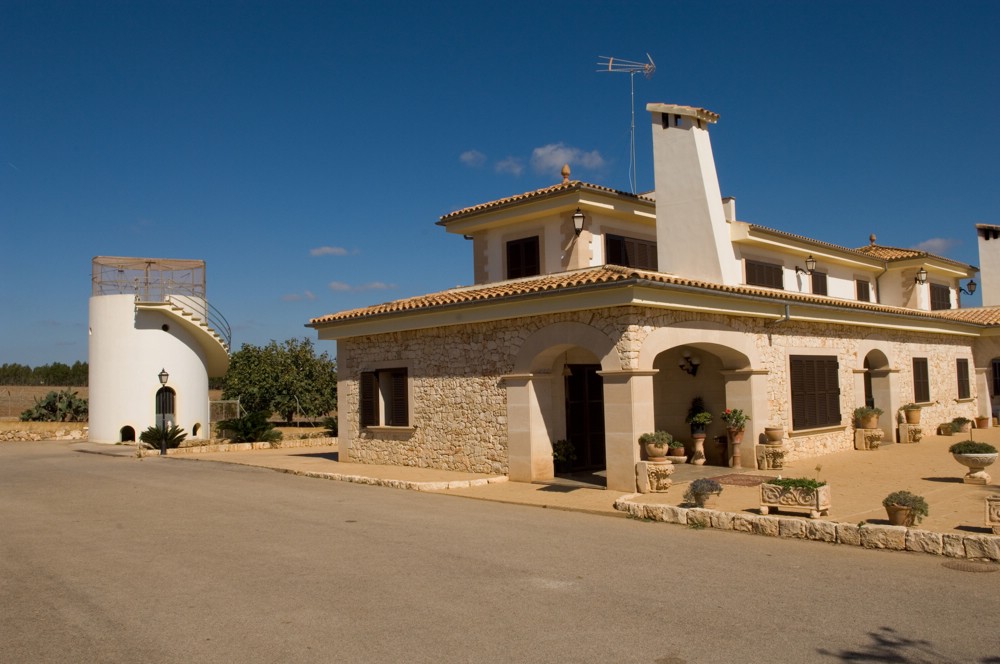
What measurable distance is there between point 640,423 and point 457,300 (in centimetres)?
486

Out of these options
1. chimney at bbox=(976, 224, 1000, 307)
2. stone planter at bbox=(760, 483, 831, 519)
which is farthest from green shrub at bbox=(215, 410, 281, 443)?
chimney at bbox=(976, 224, 1000, 307)

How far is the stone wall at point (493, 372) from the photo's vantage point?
14.7 metres

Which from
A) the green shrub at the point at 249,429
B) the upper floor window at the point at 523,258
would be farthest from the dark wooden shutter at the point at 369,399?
the green shrub at the point at 249,429

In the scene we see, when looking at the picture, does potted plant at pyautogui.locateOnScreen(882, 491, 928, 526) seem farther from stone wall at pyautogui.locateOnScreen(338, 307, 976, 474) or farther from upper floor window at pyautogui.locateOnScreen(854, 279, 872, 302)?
upper floor window at pyautogui.locateOnScreen(854, 279, 872, 302)

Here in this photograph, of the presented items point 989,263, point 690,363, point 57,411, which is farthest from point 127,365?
point 989,263

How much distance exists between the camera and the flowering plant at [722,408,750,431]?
1577 centimetres

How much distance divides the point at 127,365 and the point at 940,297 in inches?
1223

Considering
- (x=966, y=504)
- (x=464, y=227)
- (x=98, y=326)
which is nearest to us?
(x=966, y=504)

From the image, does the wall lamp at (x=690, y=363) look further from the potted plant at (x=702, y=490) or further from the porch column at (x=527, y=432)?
the potted plant at (x=702, y=490)

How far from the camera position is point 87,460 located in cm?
2336

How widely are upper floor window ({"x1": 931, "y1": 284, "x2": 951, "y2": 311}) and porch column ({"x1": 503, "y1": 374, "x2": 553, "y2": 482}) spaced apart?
67.2ft

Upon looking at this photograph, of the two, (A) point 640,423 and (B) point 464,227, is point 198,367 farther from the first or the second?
(A) point 640,423

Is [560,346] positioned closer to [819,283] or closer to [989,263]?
[819,283]

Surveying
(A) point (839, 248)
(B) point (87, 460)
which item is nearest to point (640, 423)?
(A) point (839, 248)
